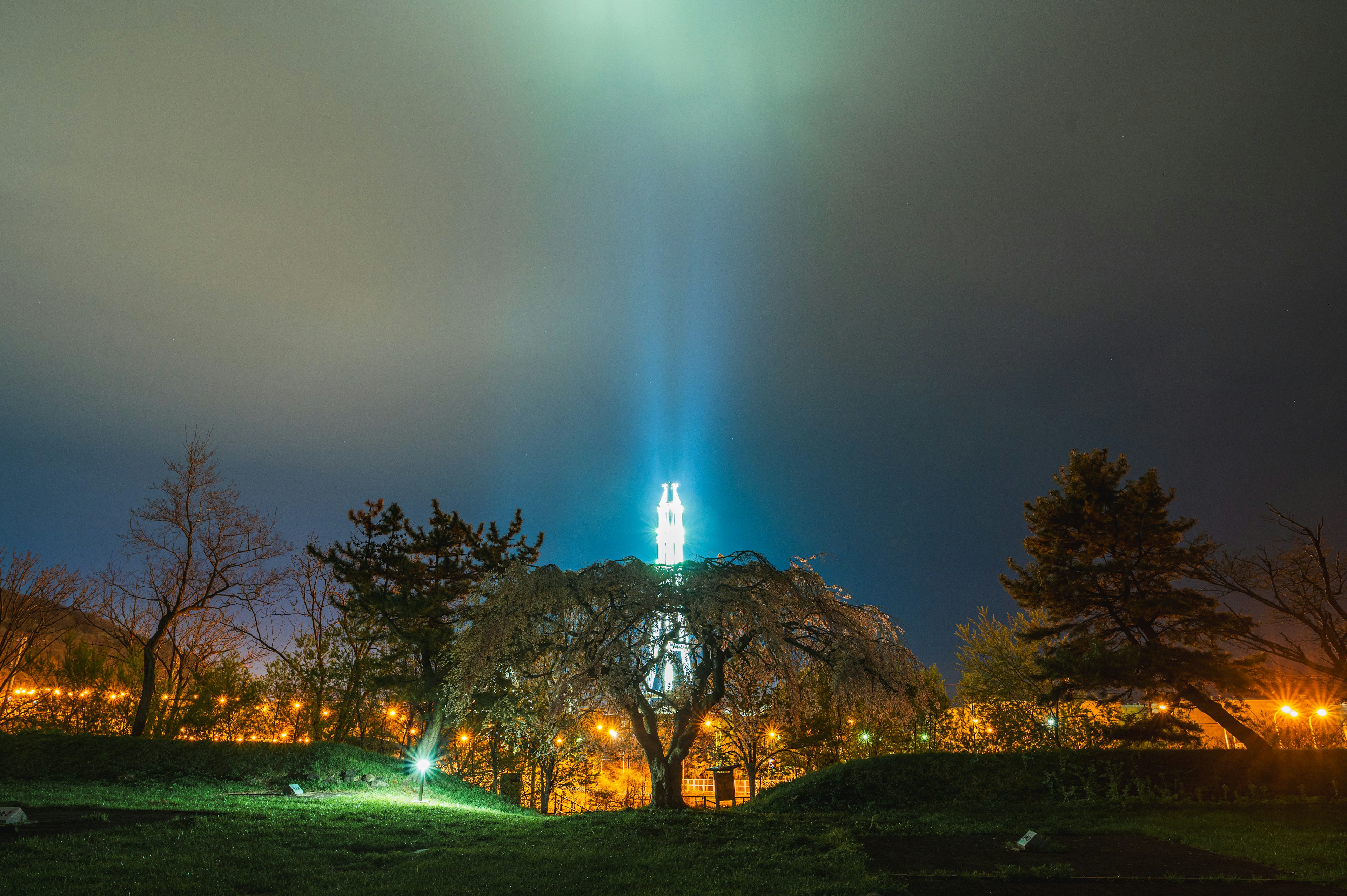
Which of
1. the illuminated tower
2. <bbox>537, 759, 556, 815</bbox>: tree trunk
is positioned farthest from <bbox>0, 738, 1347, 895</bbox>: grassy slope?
the illuminated tower

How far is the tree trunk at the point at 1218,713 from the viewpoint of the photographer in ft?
51.4

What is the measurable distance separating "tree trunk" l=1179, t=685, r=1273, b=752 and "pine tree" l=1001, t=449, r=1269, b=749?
1.1 inches

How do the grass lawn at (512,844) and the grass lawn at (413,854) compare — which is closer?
the grass lawn at (413,854)

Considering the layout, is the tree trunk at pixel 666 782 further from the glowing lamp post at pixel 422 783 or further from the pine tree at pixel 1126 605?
the pine tree at pixel 1126 605

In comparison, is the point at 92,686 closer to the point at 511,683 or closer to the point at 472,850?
the point at 511,683

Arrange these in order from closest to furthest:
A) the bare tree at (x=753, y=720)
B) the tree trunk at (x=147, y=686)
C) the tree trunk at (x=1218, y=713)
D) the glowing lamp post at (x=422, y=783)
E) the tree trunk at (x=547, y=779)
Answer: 1. the bare tree at (x=753, y=720)
2. the glowing lamp post at (x=422, y=783)
3. the tree trunk at (x=1218, y=713)
4. the tree trunk at (x=147, y=686)
5. the tree trunk at (x=547, y=779)

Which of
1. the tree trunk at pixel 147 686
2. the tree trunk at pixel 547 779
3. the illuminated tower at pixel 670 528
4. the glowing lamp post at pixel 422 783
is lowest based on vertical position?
the tree trunk at pixel 547 779

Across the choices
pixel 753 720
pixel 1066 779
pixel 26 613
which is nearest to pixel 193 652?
pixel 26 613

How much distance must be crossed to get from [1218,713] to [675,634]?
13.7 meters

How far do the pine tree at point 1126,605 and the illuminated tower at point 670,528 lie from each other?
1489 inches

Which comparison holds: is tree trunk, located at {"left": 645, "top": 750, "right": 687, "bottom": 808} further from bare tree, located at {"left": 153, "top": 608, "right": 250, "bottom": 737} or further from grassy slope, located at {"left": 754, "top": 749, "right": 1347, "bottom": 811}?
bare tree, located at {"left": 153, "top": 608, "right": 250, "bottom": 737}

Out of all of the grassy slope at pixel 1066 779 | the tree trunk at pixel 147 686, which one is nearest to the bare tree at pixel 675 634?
the grassy slope at pixel 1066 779

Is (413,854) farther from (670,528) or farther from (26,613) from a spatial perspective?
(670,528)

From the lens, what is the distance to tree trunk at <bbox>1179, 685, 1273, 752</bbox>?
51.4 ft
